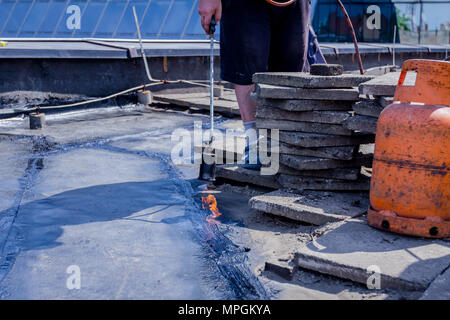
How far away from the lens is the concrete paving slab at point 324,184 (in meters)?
3.24

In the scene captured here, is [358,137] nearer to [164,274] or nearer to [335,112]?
[335,112]

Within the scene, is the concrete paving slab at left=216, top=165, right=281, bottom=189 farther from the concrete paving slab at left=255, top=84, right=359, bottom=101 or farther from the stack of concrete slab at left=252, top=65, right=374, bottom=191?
the concrete paving slab at left=255, top=84, right=359, bottom=101

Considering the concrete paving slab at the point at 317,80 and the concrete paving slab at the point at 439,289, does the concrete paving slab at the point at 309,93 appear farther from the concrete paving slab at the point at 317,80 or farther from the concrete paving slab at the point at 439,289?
the concrete paving slab at the point at 439,289

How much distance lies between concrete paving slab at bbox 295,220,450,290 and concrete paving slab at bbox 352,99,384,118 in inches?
32.0

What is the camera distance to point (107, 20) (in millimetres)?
12938

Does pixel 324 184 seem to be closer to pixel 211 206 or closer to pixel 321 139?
pixel 321 139

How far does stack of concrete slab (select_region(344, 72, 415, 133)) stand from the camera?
3009 millimetres

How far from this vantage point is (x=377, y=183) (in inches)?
103

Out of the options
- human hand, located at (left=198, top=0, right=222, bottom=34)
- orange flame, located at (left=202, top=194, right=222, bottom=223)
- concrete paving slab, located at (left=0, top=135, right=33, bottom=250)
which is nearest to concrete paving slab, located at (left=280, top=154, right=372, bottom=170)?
orange flame, located at (left=202, top=194, right=222, bottom=223)

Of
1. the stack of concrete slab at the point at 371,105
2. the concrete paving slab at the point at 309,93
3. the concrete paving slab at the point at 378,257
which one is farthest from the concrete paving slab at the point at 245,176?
the concrete paving slab at the point at 378,257

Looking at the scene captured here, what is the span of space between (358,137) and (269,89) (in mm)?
659

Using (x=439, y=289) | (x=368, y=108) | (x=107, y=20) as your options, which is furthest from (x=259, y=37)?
(x=107, y=20)

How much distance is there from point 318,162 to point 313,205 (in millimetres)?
352
